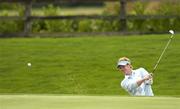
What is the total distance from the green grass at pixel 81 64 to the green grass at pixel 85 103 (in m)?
4.89

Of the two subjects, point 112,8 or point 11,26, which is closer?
point 11,26

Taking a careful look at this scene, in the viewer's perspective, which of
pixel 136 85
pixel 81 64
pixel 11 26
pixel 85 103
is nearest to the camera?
pixel 85 103

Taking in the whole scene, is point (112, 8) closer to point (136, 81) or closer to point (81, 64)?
point (81, 64)

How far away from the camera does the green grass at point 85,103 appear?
6980 millimetres

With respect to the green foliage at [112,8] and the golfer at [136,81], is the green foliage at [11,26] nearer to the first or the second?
the green foliage at [112,8]

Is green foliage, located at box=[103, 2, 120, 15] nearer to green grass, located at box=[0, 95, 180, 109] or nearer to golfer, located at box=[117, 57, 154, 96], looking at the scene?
golfer, located at box=[117, 57, 154, 96]

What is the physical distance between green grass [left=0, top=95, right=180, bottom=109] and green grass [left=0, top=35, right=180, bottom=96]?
4890 mm

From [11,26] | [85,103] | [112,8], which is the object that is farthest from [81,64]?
[112,8]

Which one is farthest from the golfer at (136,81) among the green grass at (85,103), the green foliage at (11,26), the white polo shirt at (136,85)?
the green foliage at (11,26)

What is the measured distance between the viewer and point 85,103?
723cm

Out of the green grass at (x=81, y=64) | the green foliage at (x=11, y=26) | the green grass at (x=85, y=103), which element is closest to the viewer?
the green grass at (x=85, y=103)

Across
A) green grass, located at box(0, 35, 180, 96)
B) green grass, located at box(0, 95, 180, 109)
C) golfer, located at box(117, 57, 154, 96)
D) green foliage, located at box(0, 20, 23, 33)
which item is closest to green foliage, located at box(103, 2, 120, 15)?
green foliage, located at box(0, 20, 23, 33)

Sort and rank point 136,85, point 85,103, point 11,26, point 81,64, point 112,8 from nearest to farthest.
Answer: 1. point 85,103
2. point 136,85
3. point 81,64
4. point 11,26
5. point 112,8

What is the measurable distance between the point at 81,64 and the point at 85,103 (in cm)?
723
